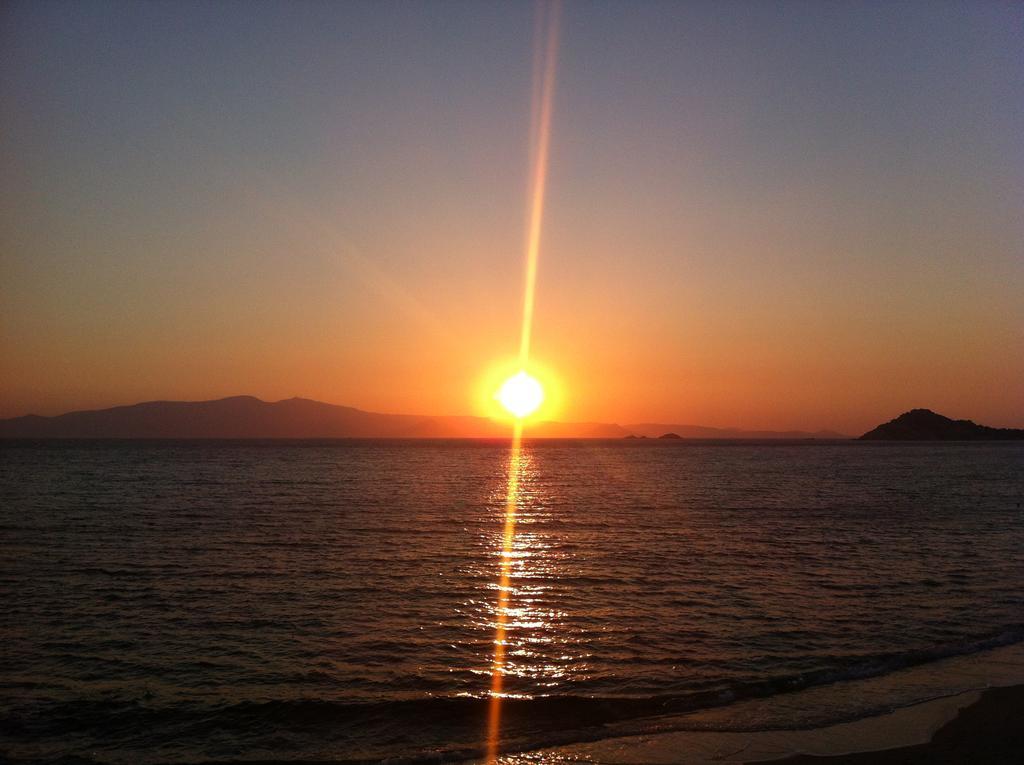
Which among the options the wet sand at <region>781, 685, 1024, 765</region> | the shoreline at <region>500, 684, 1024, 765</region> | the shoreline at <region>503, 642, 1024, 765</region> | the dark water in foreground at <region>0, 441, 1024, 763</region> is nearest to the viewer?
the wet sand at <region>781, 685, 1024, 765</region>

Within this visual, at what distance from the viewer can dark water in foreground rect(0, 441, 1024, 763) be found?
13.1 m

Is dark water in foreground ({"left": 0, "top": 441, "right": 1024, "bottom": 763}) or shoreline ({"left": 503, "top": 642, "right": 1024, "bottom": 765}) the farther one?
dark water in foreground ({"left": 0, "top": 441, "right": 1024, "bottom": 763})

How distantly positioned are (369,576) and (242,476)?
6326cm

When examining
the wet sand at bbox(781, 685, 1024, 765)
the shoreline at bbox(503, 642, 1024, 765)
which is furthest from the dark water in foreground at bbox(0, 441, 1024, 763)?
the wet sand at bbox(781, 685, 1024, 765)

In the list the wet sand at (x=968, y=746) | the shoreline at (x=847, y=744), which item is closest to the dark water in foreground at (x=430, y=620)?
the shoreline at (x=847, y=744)

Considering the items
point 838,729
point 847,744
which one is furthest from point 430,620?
point 847,744

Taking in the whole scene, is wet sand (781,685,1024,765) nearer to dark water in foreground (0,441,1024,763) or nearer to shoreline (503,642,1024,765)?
shoreline (503,642,1024,765)

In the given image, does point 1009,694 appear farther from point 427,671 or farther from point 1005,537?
point 1005,537

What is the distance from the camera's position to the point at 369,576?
25234 millimetres

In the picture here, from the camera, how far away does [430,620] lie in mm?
19484

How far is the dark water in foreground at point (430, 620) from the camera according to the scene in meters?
13.1

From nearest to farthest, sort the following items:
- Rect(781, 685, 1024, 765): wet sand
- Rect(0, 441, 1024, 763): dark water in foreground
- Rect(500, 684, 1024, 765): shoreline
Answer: Rect(781, 685, 1024, 765): wet sand < Rect(500, 684, 1024, 765): shoreline < Rect(0, 441, 1024, 763): dark water in foreground

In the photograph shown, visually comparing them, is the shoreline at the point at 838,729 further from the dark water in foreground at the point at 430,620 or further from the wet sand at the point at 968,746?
the dark water in foreground at the point at 430,620

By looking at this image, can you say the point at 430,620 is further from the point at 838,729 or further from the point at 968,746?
the point at 968,746
